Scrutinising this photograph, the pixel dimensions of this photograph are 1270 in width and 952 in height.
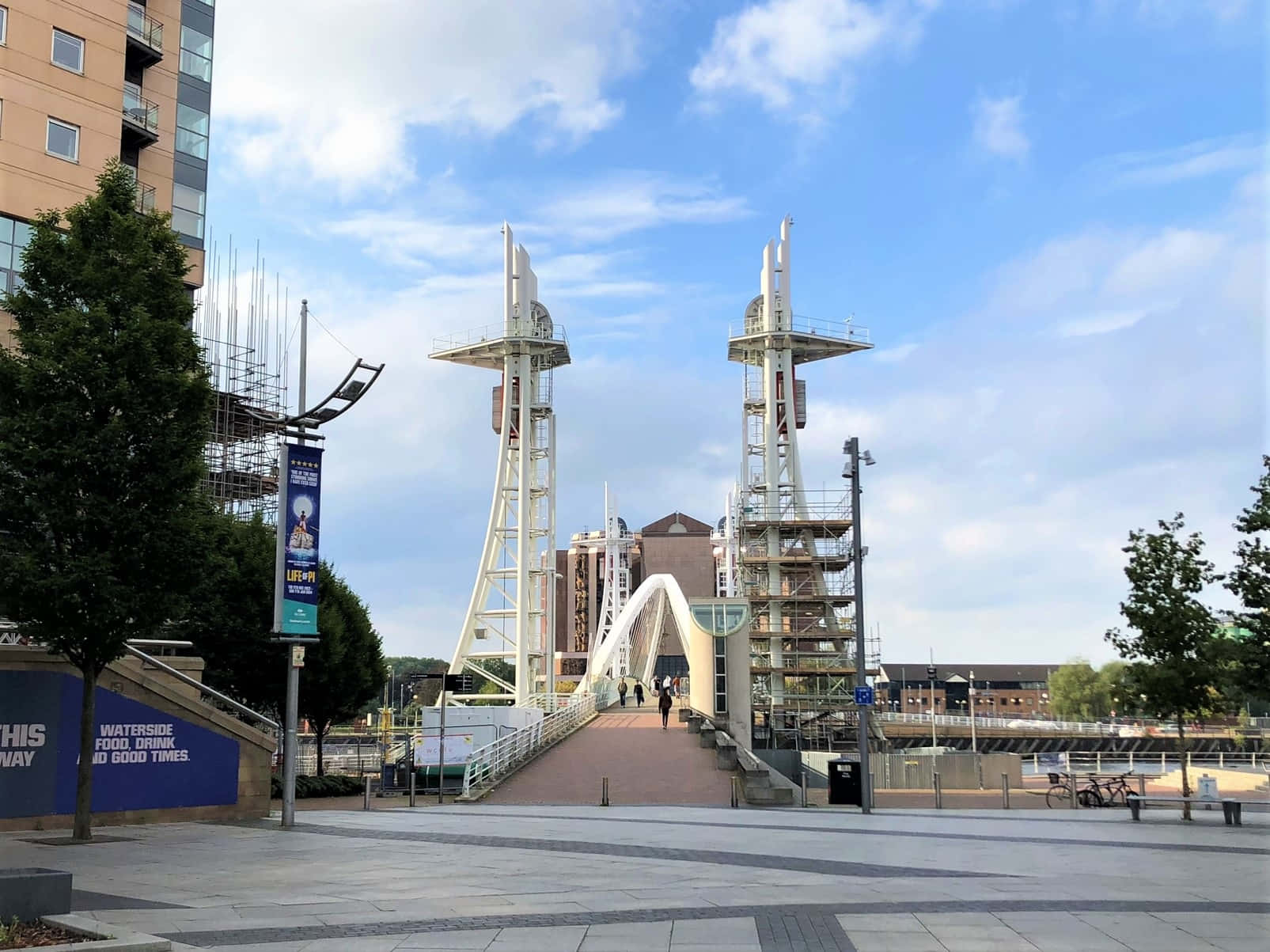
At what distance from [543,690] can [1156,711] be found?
165ft

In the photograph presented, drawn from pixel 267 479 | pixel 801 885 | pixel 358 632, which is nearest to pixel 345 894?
pixel 801 885

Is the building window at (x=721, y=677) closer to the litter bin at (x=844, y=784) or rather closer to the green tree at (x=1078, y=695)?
the litter bin at (x=844, y=784)

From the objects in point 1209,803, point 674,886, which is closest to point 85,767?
point 674,886

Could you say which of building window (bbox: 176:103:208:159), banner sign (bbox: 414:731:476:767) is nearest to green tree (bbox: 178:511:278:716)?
banner sign (bbox: 414:731:476:767)

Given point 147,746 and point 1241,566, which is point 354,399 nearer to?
point 147,746

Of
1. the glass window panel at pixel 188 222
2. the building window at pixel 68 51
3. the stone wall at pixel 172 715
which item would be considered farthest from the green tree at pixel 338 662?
the building window at pixel 68 51

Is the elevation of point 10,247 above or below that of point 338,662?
above

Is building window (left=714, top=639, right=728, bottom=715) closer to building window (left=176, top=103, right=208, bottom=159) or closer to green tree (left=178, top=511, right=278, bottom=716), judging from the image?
green tree (left=178, top=511, right=278, bottom=716)

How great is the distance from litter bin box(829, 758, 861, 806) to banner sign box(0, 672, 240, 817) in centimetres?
1370

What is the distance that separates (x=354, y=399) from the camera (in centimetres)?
2225

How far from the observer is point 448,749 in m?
34.6

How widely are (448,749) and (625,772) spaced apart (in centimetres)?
622

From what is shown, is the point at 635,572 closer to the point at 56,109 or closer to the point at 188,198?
the point at 188,198

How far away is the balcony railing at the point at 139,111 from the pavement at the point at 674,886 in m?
25.9
